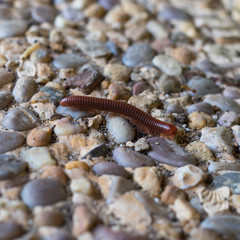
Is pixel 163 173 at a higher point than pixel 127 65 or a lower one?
lower

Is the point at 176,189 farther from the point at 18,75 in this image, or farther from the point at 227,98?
the point at 18,75

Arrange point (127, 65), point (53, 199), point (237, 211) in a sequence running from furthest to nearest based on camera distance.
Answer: point (127, 65)
point (237, 211)
point (53, 199)

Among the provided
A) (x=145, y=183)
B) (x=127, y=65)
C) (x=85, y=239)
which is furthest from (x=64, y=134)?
(x=127, y=65)

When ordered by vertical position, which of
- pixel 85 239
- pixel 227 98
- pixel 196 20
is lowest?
pixel 85 239

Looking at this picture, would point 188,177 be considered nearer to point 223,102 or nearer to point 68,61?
point 223,102

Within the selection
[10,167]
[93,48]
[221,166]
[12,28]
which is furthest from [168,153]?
[12,28]

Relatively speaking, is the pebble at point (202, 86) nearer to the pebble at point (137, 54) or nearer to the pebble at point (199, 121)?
the pebble at point (199, 121)
